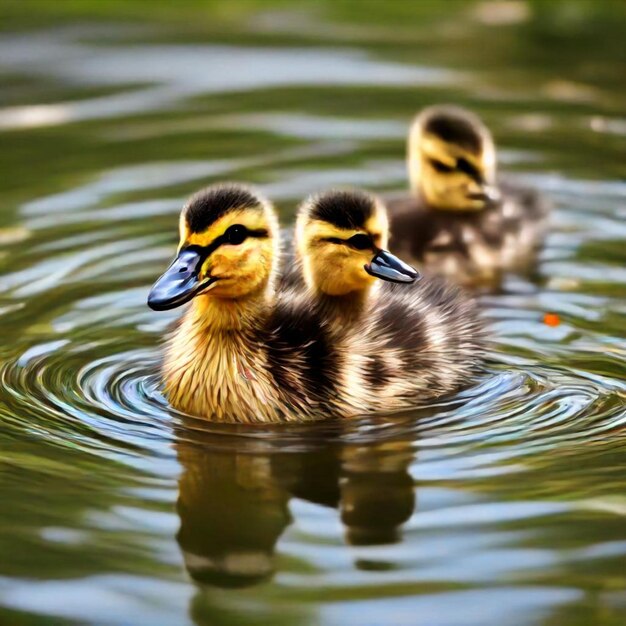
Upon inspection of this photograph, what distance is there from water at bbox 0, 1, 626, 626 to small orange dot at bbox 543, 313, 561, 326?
5 centimetres

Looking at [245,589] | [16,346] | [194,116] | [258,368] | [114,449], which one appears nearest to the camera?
[245,589]

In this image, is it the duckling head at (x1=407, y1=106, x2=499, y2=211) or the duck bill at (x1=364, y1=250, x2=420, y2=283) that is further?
the duckling head at (x1=407, y1=106, x2=499, y2=211)

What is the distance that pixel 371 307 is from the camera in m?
4.75

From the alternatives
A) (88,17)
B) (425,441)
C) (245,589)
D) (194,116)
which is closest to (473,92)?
(194,116)

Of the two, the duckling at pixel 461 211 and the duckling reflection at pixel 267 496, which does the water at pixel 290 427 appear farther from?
the duckling at pixel 461 211

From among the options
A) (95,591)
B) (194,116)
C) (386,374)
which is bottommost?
(95,591)

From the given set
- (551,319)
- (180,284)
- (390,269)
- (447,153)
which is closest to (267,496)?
(180,284)

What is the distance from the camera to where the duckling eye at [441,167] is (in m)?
6.21

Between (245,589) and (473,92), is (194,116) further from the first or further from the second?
(245,589)

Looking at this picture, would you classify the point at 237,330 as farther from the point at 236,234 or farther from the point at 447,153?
the point at 447,153

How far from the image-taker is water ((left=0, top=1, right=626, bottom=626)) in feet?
11.1

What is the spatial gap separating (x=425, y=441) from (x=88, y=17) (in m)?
6.00

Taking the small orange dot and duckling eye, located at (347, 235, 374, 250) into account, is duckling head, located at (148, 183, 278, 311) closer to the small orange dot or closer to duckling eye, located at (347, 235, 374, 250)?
duckling eye, located at (347, 235, 374, 250)

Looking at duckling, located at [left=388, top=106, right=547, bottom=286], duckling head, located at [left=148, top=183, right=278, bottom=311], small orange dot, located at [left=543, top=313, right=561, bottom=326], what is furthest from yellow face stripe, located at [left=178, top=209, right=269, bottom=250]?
duckling, located at [left=388, top=106, right=547, bottom=286]
